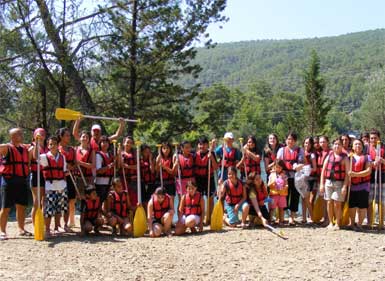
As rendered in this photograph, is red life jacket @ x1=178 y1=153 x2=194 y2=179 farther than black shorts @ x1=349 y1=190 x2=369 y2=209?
Yes

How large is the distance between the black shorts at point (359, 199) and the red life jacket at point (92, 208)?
427 cm

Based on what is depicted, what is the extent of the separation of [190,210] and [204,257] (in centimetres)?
165

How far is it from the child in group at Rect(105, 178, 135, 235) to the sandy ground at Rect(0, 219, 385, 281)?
31cm

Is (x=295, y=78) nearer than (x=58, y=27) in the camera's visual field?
No

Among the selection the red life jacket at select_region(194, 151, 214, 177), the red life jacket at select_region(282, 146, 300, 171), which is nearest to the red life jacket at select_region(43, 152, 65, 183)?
the red life jacket at select_region(194, 151, 214, 177)

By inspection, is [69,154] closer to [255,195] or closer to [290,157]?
[255,195]

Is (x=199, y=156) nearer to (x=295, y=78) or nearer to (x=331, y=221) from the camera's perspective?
(x=331, y=221)

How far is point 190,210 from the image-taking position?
339 inches

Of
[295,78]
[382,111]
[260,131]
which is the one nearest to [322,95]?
[382,111]

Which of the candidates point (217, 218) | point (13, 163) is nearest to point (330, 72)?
point (217, 218)

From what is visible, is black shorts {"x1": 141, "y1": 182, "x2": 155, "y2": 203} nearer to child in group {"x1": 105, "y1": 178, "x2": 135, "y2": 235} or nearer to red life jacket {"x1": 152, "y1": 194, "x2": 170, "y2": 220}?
child in group {"x1": 105, "y1": 178, "x2": 135, "y2": 235}

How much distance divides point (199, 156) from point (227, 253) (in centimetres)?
239

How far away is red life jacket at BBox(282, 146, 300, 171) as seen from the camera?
898 cm

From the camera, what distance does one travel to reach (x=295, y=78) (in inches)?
6122
